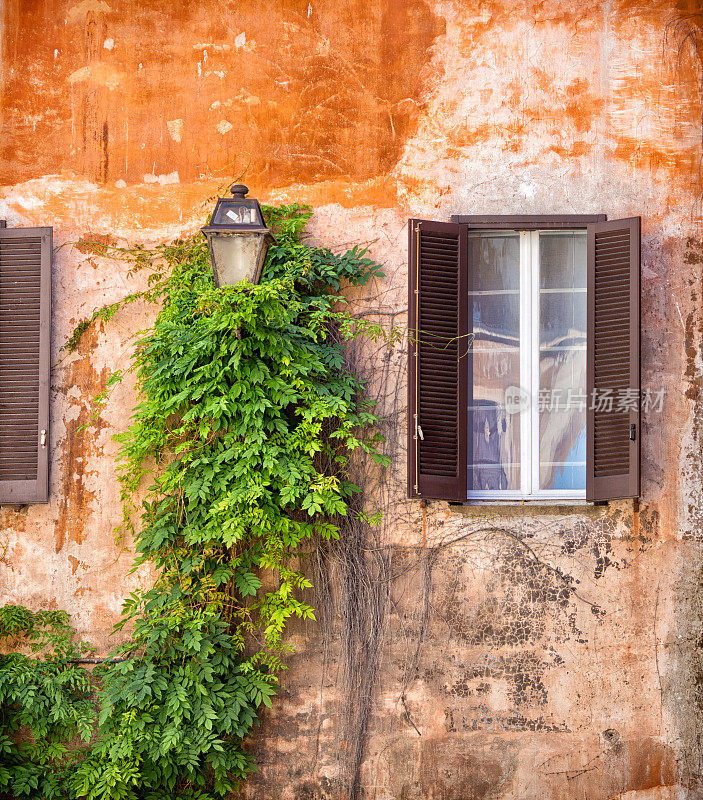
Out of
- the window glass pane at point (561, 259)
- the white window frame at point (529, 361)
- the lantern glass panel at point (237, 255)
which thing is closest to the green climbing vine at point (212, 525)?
the lantern glass panel at point (237, 255)

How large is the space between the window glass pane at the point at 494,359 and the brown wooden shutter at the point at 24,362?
2.92 meters

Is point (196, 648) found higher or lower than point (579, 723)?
higher

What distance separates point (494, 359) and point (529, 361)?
0.79 feet

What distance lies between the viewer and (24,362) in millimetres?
5488

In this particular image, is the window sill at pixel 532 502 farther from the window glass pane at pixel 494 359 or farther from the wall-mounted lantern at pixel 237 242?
the wall-mounted lantern at pixel 237 242

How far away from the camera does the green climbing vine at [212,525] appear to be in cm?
485

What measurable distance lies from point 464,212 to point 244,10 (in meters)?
2.09

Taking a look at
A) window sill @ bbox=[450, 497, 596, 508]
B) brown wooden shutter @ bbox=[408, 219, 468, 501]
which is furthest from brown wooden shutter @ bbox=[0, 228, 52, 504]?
window sill @ bbox=[450, 497, 596, 508]

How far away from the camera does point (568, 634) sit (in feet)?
17.4

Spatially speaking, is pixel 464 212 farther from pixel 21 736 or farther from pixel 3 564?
pixel 21 736

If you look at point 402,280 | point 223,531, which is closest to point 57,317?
point 223,531

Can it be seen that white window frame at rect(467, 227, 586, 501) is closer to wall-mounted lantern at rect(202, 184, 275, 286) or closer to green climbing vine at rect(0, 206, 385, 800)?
green climbing vine at rect(0, 206, 385, 800)

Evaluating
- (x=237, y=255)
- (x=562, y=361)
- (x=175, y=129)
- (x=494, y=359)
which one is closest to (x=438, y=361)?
(x=494, y=359)

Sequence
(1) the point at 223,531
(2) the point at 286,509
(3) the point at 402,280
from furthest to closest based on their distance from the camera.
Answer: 1. (3) the point at 402,280
2. (2) the point at 286,509
3. (1) the point at 223,531
